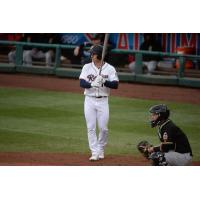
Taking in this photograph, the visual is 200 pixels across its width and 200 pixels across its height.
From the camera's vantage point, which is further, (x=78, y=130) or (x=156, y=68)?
(x=156, y=68)

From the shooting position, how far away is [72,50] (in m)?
16.7

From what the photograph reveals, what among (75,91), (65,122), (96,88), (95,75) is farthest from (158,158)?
(75,91)

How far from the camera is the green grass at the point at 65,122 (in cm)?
1033

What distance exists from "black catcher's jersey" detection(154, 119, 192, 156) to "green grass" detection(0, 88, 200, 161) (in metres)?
1.32

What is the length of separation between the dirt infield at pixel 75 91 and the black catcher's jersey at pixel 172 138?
2.94 feet

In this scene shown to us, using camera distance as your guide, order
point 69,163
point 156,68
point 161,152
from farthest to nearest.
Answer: point 156,68 < point 69,163 < point 161,152

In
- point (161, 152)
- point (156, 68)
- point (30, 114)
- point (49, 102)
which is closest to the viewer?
point (161, 152)

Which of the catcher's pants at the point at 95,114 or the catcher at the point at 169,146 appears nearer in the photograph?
the catcher at the point at 169,146

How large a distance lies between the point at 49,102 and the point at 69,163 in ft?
16.0

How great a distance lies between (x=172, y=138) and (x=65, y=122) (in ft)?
13.3

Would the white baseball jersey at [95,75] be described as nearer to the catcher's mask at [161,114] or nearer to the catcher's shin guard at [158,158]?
the catcher's mask at [161,114]

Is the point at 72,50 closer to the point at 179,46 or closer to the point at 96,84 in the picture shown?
the point at 179,46

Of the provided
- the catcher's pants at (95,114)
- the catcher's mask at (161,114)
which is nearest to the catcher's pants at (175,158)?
the catcher's mask at (161,114)
